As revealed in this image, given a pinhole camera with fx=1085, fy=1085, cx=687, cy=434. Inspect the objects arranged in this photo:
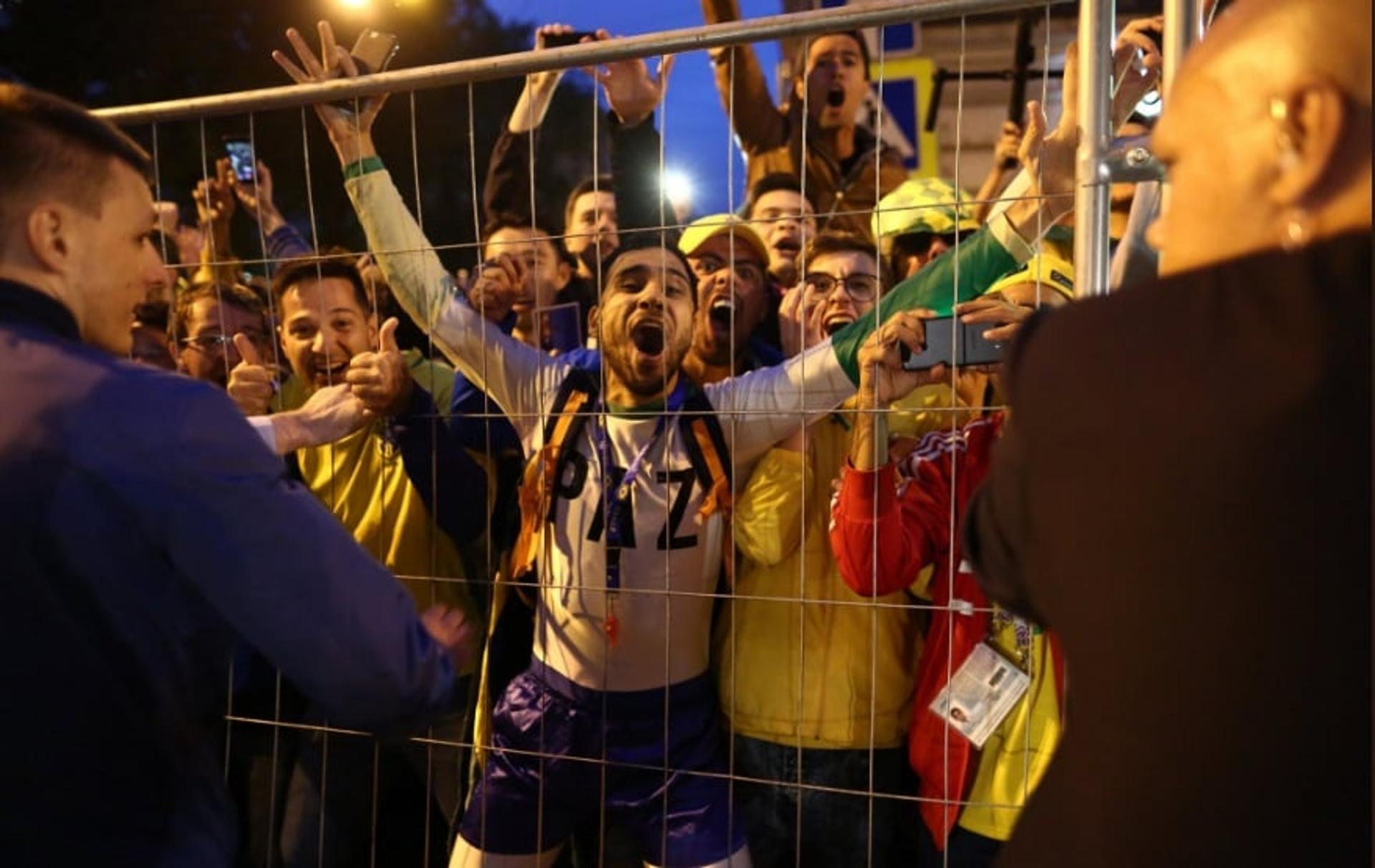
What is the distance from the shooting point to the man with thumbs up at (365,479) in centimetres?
217

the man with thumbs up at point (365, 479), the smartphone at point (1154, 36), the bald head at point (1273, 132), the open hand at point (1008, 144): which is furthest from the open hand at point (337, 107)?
the open hand at point (1008, 144)

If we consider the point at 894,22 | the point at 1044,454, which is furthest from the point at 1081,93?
the point at 1044,454

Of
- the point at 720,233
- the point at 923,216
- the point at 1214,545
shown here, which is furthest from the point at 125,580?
the point at 923,216

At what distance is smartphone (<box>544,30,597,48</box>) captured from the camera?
2.08 meters

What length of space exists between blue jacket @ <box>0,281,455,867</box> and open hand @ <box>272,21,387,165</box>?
100 cm

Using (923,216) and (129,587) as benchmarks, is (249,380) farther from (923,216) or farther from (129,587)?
(923,216)

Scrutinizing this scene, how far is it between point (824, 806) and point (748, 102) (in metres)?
2.56

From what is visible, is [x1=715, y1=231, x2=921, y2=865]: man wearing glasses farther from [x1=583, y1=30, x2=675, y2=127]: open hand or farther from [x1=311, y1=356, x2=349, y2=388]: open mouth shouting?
[x1=311, y1=356, x2=349, y2=388]: open mouth shouting

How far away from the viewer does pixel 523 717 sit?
2.08 metres

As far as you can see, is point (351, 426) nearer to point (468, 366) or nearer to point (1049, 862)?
point (468, 366)

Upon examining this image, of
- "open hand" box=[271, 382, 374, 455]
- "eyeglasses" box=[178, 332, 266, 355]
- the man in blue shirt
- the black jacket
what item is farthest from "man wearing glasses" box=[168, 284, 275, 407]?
the black jacket

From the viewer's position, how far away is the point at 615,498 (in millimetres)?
2006

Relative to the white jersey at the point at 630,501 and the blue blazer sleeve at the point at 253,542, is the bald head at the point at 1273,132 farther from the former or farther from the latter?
the white jersey at the point at 630,501

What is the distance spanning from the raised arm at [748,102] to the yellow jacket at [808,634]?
1990 millimetres
